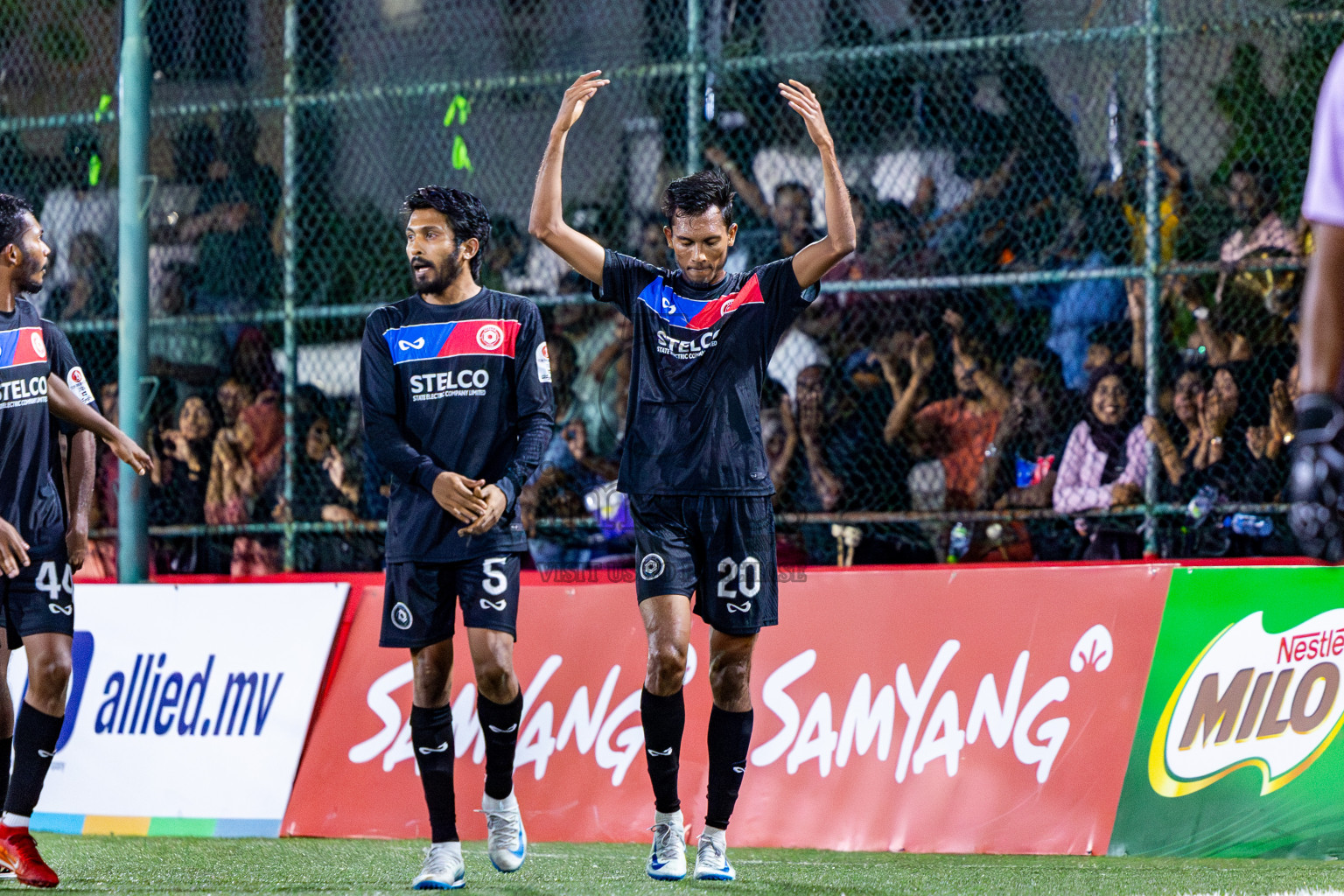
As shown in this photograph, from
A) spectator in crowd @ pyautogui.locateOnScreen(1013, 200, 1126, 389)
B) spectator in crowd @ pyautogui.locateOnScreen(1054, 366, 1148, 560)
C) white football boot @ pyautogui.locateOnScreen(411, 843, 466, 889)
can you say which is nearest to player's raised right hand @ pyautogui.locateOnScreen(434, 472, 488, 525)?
white football boot @ pyautogui.locateOnScreen(411, 843, 466, 889)

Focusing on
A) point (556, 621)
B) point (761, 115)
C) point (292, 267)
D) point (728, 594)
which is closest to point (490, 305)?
point (728, 594)

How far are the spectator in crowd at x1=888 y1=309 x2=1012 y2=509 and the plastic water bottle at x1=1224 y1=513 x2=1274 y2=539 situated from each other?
1.18m

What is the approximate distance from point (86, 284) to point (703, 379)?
541 cm

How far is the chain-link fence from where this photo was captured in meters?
7.16

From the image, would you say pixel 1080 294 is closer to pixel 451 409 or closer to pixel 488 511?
pixel 451 409

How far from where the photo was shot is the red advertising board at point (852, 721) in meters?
A: 5.38

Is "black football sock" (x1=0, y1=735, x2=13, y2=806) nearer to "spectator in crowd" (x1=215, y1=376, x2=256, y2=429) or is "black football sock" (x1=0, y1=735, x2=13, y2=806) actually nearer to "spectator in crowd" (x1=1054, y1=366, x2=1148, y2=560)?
"spectator in crowd" (x1=215, y1=376, x2=256, y2=429)

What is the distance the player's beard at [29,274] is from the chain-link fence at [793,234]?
2.56m

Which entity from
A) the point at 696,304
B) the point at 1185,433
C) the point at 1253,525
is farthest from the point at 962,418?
the point at 696,304

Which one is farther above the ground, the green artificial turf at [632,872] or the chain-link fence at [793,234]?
the chain-link fence at [793,234]

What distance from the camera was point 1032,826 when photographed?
A: 530 cm

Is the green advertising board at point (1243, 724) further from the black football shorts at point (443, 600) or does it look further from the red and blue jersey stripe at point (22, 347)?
the red and blue jersey stripe at point (22, 347)

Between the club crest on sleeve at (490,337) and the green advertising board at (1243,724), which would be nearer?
the club crest on sleeve at (490,337)

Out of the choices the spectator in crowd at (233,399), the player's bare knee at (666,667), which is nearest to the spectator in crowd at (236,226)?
the spectator in crowd at (233,399)
